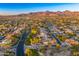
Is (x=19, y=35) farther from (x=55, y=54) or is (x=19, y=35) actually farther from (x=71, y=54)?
(x=71, y=54)

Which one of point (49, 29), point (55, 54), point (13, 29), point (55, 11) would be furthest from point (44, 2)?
point (55, 54)

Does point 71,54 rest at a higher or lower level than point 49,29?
lower

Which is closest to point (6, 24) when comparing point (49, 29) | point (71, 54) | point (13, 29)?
point (13, 29)

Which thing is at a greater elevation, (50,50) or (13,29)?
(13,29)

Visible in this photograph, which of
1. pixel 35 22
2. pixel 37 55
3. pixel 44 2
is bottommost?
pixel 37 55

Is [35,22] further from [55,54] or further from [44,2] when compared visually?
[55,54]

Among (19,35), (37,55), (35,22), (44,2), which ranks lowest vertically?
(37,55)

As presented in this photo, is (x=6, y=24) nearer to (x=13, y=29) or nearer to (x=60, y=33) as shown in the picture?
(x=13, y=29)
